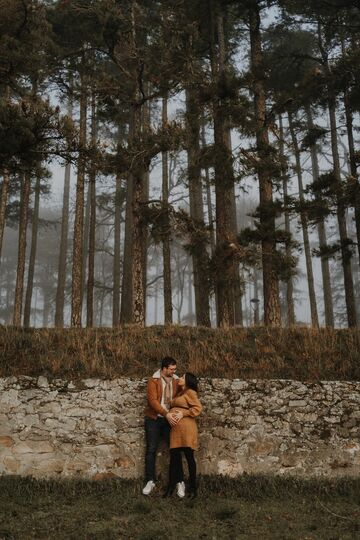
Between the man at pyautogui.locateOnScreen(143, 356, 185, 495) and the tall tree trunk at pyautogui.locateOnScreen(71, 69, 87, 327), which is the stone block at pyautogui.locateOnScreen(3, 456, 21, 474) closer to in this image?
the man at pyautogui.locateOnScreen(143, 356, 185, 495)

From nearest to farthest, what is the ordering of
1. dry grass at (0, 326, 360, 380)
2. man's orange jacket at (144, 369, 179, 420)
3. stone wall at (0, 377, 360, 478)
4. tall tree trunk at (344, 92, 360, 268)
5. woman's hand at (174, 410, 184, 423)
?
1. woman's hand at (174, 410, 184, 423)
2. man's orange jacket at (144, 369, 179, 420)
3. stone wall at (0, 377, 360, 478)
4. dry grass at (0, 326, 360, 380)
5. tall tree trunk at (344, 92, 360, 268)

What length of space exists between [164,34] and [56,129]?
561 cm

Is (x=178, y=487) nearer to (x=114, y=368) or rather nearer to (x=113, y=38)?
(x=114, y=368)

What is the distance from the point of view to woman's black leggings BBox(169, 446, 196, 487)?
6.17 m

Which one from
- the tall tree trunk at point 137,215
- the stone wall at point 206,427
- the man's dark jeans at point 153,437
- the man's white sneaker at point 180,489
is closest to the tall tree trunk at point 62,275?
the tall tree trunk at point 137,215

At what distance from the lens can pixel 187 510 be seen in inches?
220

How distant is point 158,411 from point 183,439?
0.51 meters

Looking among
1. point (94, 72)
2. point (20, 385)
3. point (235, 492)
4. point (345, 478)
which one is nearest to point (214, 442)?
point (235, 492)

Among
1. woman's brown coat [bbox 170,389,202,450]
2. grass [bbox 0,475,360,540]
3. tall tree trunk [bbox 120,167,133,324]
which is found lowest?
grass [bbox 0,475,360,540]

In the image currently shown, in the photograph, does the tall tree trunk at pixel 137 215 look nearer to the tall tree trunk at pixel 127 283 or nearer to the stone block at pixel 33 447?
the tall tree trunk at pixel 127 283

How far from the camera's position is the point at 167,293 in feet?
52.2

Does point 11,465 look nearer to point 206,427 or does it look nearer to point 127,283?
point 206,427

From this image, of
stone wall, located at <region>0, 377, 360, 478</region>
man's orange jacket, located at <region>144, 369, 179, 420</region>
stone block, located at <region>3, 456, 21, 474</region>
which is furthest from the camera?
stone wall, located at <region>0, 377, 360, 478</region>

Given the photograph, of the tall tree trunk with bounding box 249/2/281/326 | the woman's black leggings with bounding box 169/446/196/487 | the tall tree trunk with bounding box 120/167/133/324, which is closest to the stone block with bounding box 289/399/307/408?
the woman's black leggings with bounding box 169/446/196/487
